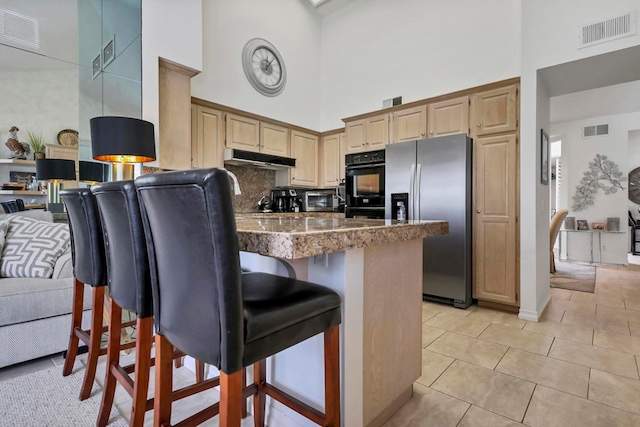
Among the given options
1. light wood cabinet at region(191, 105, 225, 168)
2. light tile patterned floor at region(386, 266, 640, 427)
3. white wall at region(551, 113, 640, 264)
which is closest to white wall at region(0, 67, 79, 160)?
light wood cabinet at region(191, 105, 225, 168)

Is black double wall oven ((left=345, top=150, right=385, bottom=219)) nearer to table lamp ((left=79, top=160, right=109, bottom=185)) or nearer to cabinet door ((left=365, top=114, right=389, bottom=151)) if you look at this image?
cabinet door ((left=365, top=114, right=389, bottom=151))

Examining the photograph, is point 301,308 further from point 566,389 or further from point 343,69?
point 343,69

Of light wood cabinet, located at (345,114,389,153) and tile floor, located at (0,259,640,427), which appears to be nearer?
tile floor, located at (0,259,640,427)

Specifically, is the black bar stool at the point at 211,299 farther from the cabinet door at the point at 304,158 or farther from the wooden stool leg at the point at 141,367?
the cabinet door at the point at 304,158

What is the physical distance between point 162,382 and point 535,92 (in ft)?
11.1

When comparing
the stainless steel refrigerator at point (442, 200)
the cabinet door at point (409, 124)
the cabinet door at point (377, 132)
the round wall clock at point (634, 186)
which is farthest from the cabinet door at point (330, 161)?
the round wall clock at point (634, 186)

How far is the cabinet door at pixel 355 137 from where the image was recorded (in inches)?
162

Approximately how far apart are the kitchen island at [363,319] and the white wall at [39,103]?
8.33 feet

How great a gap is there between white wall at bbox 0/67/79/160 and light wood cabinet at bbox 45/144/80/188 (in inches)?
2.4

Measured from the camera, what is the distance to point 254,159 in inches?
152

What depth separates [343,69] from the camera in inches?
194

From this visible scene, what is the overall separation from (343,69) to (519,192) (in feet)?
10.6

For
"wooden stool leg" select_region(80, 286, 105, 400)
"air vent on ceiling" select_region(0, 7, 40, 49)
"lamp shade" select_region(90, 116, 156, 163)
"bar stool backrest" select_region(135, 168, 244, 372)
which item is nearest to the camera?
"bar stool backrest" select_region(135, 168, 244, 372)

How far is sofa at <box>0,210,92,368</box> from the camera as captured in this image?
72.5 inches
